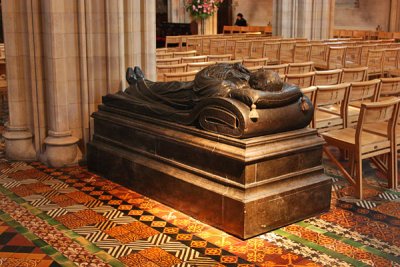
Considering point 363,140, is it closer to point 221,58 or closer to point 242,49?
point 221,58

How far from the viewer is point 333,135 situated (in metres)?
5.79

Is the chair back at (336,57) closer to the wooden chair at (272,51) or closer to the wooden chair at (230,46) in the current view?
the wooden chair at (272,51)

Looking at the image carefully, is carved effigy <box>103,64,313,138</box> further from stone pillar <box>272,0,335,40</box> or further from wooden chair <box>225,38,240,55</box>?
stone pillar <box>272,0,335,40</box>

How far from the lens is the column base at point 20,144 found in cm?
677

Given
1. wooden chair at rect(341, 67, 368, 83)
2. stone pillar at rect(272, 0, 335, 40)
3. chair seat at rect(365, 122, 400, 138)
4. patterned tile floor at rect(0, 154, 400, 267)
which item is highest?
stone pillar at rect(272, 0, 335, 40)

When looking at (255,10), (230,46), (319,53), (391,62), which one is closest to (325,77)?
(391,62)

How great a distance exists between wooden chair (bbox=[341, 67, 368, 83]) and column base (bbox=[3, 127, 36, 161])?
3978 mm

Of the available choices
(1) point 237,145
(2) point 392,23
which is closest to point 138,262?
(1) point 237,145

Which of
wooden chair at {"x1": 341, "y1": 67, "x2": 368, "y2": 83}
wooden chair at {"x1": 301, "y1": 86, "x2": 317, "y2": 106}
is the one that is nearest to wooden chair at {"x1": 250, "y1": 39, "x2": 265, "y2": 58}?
wooden chair at {"x1": 341, "y1": 67, "x2": 368, "y2": 83}

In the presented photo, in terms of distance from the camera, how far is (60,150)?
651 cm

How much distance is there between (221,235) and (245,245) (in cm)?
25

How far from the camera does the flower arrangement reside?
62.4ft

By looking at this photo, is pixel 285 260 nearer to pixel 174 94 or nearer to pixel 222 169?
pixel 222 169

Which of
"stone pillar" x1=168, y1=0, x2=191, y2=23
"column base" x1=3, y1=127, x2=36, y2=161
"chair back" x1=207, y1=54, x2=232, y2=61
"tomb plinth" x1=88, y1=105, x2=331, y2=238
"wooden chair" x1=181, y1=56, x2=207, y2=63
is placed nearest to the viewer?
"tomb plinth" x1=88, y1=105, x2=331, y2=238
